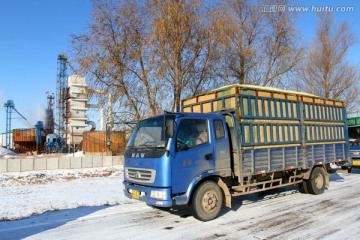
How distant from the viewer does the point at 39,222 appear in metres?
6.68

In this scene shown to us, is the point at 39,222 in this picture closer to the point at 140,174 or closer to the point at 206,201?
the point at 140,174

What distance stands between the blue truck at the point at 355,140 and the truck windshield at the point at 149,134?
11186 mm

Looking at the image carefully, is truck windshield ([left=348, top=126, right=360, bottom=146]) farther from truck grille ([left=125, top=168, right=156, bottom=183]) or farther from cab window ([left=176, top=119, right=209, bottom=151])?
truck grille ([left=125, top=168, right=156, bottom=183])

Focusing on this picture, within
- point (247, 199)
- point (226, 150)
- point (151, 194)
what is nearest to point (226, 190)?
point (226, 150)

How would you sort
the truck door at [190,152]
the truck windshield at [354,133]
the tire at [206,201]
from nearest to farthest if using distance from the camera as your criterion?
the truck door at [190,152] → the tire at [206,201] → the truck windshield at [354,133]

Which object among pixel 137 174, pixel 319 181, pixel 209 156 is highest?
pixel 209 156

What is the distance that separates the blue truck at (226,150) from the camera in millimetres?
6031

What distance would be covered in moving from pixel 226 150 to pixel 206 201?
1304 mm

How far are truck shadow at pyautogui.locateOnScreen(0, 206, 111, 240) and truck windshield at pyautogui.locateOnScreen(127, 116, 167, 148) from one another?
7.67 ft

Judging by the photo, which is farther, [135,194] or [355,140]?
[355,140]

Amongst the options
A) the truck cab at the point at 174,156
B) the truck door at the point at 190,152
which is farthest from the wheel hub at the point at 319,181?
the truck door at the point at 190,152

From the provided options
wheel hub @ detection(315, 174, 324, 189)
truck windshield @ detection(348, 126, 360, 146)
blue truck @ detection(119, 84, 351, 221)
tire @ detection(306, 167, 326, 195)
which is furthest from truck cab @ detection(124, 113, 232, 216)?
truck windshield @ detection(348, 126, 360, 146)

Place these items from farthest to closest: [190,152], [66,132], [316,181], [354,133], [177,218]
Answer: [66,132] < [354,133] < [316,181] < [177,218] < [190,152]

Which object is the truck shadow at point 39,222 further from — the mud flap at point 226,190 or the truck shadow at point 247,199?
the mud flap at point 226,190
